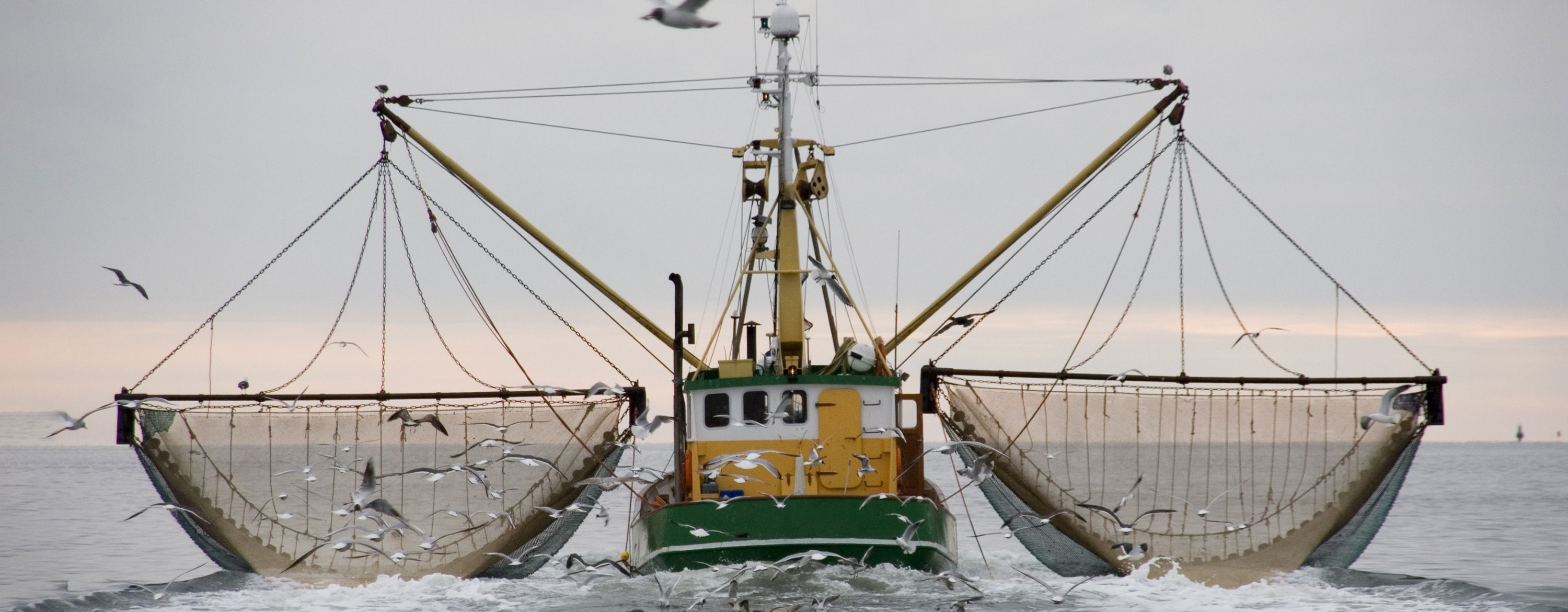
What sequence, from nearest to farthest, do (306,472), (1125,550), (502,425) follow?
(306,472)
(1125,550)
(502,425)

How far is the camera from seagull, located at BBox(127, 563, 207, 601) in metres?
22.7

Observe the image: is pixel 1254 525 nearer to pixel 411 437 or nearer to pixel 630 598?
pixel 630 598

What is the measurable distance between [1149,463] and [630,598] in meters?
8.78

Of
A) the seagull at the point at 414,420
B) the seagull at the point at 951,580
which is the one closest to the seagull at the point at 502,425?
the seagull at the point at 414,420

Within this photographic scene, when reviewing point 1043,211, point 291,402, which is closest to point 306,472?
point 291,402

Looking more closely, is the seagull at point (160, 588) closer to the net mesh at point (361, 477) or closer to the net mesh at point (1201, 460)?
the net mesh at point (361, 477)

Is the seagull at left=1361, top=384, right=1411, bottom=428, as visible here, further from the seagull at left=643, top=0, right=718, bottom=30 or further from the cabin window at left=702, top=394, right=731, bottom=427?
the seagull at left=643, top=0, right=718, bottom=30

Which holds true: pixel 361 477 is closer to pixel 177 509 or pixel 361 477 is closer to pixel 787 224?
pixel 177 509

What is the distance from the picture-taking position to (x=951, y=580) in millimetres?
19469

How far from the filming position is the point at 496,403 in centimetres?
2236

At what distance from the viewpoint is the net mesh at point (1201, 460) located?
72.4 feet

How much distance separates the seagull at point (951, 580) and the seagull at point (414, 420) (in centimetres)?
735

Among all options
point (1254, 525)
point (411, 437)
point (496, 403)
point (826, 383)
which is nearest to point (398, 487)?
point (411, 437)

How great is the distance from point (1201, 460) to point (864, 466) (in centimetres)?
564
